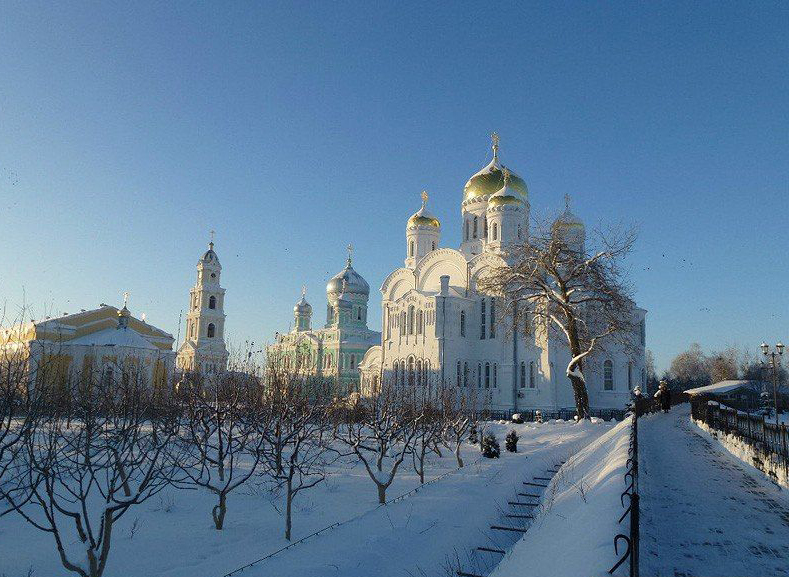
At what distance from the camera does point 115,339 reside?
1614 inches

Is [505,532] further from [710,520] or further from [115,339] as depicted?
[115,339]

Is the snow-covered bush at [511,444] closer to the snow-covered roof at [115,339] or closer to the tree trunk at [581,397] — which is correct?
the tree trunk at [581,397]

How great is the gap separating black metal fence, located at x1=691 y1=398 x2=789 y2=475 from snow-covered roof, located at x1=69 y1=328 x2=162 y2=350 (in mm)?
36726

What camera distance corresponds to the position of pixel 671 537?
21.7ft

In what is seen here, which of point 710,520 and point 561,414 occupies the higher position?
point 561,414

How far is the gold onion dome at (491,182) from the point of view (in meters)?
Result: 39.1

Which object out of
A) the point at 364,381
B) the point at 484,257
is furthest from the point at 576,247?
the point at 364,381

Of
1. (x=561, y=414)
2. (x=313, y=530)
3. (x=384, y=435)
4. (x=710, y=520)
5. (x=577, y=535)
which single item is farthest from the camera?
(x=561, y=414)

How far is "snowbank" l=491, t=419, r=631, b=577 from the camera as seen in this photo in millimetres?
5059

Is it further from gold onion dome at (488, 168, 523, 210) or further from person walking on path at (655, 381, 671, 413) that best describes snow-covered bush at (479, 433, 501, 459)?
gold onion dome at (488, 168, 523, 210)

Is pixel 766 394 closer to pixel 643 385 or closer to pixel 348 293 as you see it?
pixel 643 385

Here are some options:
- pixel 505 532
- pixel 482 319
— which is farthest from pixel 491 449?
pixel 482 319

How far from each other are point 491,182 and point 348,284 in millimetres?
19643

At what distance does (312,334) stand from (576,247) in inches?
1064
